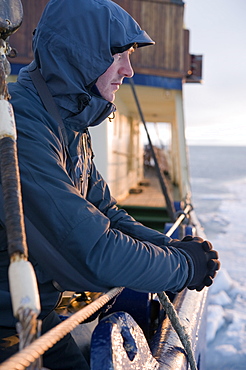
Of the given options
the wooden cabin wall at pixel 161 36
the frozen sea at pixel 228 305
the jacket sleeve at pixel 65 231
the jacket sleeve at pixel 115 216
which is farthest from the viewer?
the wooden cabin wall at pixel 161 36

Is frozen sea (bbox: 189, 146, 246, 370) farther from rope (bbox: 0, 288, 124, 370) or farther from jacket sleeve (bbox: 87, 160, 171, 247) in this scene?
rope (bbox: 0, 288, 124, 370)

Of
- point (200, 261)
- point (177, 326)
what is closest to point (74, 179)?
point (200, 261)

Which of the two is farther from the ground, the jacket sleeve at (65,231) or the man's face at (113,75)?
the man's face at (113,75)

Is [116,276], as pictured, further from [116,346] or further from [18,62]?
[18,62]

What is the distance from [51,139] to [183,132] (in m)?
7.98

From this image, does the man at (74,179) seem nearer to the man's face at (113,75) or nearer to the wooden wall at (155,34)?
the man's face at (113,75)

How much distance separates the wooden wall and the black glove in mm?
7172

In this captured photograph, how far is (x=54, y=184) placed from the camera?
141 cm

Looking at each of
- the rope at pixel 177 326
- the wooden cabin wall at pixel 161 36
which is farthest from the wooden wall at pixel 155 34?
the rope at pixel 177 326

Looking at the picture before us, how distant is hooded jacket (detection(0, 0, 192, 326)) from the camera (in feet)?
4.57

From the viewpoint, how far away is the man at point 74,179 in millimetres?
1397

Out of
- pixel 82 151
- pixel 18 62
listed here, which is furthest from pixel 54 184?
pixel 18 62

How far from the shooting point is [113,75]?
6.02 ft

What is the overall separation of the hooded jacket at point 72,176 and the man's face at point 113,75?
0.05 meters
